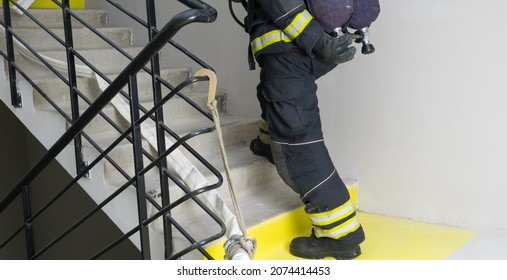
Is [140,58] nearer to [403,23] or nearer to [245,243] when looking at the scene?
[245,243]

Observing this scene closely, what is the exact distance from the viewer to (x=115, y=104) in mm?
2537

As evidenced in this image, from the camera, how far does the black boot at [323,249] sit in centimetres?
219

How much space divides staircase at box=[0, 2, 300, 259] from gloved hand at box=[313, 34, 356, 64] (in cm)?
72

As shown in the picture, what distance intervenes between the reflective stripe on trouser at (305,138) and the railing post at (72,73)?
2.46ft

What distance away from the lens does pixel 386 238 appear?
2.39 metres

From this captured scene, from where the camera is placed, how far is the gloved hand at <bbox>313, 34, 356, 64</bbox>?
1.98 metres

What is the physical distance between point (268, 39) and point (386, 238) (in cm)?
100

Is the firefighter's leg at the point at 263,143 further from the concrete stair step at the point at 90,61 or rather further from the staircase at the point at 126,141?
the concrete stair step at the point at 90,61

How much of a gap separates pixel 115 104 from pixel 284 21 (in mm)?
952

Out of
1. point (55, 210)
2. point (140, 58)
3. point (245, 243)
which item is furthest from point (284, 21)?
point (55, 210)

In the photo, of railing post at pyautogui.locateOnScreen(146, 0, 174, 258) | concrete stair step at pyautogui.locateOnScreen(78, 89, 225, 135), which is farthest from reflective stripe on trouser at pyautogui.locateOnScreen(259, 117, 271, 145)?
railing post at pyautogui.locateOnScreen(146, 0, 174, 258)

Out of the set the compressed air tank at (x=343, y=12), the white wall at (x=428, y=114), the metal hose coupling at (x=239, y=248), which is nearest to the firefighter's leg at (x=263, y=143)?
the white wall at (x=428, y=114)

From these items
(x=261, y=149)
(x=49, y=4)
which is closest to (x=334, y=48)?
(x=261, y=149)
